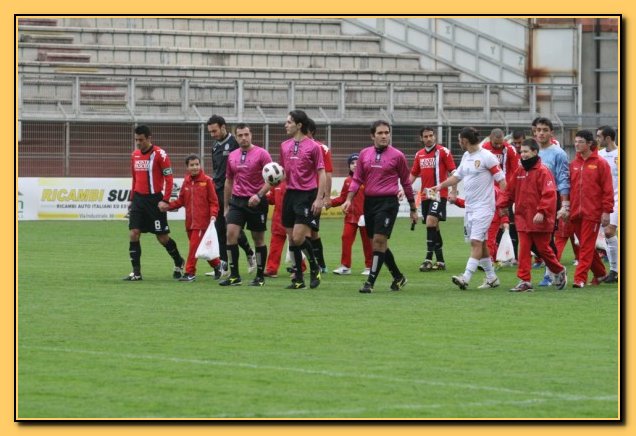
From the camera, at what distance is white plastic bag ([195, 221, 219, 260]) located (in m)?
18.1

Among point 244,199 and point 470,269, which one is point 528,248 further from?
point 244,199

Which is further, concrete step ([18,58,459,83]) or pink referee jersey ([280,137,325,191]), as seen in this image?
concrete step ([18,58,459,83])

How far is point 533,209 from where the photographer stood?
53.8ft

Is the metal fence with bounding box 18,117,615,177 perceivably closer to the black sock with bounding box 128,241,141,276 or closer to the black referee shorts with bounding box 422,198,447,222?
the black referee shorts with bounding box 422,198,447,222

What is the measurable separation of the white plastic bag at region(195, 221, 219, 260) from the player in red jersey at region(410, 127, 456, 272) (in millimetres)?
3661

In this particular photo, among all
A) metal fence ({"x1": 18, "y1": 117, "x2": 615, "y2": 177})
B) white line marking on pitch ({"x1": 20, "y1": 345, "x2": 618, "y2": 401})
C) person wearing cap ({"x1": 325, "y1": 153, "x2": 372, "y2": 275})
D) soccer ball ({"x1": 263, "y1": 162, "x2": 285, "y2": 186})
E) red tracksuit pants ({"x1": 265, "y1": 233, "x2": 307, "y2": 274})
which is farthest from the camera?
metal fence ({"x1": 18, "y1": 117, "x2": 615, "y2": 177})

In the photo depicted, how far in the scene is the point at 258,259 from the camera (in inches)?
693

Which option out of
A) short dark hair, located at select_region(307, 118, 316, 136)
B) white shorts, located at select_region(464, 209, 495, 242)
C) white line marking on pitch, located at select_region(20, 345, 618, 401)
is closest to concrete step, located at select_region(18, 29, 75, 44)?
short dark hair, located at select_region(307, 118, 316, 136)

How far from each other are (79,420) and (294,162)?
8.39m

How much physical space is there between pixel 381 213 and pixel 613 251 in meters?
3.45

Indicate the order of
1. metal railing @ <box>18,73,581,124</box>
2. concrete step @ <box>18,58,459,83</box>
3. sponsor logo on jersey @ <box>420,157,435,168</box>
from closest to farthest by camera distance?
1. sponsor logo on jersey @ <box>420,157,435,168</box>
2. metal railing @ <box>18,73,581,124</box>
3. concrete step @ <box>18,58,459,83</box>

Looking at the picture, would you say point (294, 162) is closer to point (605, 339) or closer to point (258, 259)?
point (258, 259)

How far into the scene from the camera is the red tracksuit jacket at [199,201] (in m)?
18.6

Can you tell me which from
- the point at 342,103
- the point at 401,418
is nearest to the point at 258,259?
the point at 401,418
